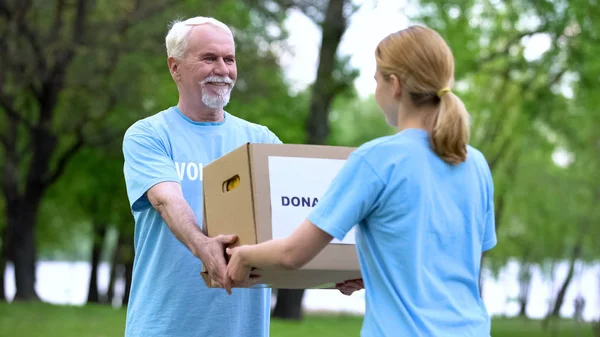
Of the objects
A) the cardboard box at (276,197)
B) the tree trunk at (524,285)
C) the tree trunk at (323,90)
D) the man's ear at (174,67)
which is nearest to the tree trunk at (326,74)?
the tree trunk at (323,90)

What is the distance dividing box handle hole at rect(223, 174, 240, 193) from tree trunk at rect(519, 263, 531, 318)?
1588 inches

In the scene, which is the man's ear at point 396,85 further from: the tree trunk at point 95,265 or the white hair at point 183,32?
the tree trunk at point 95,265

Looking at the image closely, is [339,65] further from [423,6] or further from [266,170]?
[266,170]

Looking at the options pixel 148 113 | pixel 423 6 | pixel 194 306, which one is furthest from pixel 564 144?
pixel 194 306

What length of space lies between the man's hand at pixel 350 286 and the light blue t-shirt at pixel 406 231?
2.32 ft

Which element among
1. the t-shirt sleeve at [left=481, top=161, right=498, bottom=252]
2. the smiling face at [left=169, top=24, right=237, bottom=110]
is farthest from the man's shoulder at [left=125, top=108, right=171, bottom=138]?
the t-shirt sleeve at [left=481, top=161, right=498, bottom=252]

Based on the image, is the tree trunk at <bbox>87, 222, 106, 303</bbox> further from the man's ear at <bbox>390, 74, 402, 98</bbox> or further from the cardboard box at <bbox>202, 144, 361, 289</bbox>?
the man's ear at <bbox>390, 74, 402, 98</bbox>

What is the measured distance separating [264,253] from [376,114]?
3793 cm

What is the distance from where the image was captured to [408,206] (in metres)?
2.37

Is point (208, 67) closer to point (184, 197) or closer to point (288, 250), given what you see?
point (184, 197)

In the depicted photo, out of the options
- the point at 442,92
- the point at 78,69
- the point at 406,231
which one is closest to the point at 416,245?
the point at 406,231

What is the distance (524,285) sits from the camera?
43281 mm

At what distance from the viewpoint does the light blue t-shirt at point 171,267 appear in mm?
3461

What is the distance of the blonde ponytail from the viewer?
2406 millimetres
